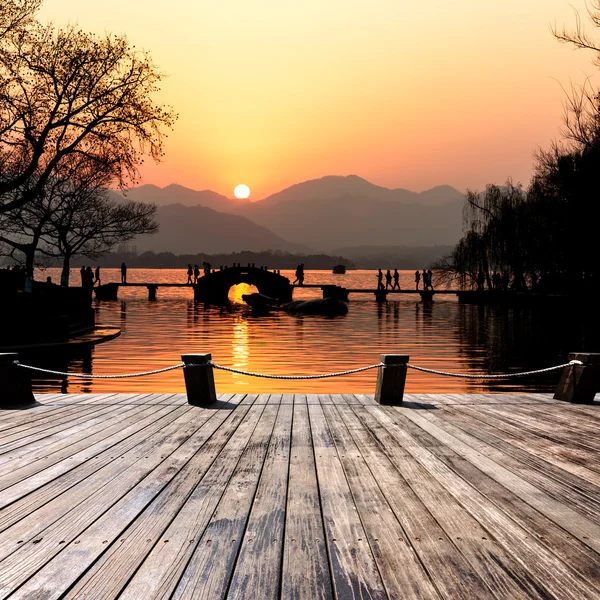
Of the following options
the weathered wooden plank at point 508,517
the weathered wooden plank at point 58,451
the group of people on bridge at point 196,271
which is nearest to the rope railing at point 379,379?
the weathered wooden plank at point 58,451

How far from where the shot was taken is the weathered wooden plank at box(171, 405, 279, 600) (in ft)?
11.4

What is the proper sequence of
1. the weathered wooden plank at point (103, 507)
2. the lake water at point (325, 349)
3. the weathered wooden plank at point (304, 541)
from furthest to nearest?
1. the lake water at point (325, 349)
2. the weathered wooden plank at point (103, 507)
3. the weathered wooden plank at point (304, 541)

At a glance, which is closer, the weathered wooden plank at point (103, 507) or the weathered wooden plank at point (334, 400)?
the weathered wooden plank at point (103, 507)

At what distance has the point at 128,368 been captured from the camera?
21.5 meters

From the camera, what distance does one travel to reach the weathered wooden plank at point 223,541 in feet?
11.4

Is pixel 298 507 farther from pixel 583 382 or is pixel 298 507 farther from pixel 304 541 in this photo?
pixel 583 382

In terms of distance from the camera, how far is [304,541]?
411cm

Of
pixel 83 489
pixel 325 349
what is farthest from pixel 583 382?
pixel 325 349

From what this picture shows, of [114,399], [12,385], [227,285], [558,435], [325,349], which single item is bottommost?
[325,349]

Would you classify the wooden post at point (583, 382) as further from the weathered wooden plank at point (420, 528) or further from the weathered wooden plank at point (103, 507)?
Result: the weathered wooden plank at point (103, 507)

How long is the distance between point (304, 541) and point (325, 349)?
24.5m

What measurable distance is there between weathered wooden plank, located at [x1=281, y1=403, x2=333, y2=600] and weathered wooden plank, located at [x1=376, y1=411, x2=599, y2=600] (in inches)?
41.4

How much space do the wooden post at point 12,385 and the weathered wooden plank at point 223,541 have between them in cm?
438

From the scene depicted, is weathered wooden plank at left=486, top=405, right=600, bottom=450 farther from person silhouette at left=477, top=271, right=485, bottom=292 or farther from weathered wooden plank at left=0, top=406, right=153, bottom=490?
person silhouette at left=477, top=271, right=485, bottom=292
